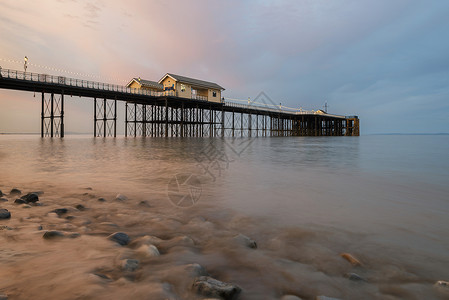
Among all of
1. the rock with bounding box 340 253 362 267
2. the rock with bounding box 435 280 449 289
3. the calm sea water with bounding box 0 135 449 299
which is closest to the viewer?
the rock with bounding box 435 280 449 289

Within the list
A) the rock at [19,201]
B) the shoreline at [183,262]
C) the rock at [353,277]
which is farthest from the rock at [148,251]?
the rock at [19,201]

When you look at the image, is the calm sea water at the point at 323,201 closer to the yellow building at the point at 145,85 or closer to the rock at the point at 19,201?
the rock at the point at 19,201

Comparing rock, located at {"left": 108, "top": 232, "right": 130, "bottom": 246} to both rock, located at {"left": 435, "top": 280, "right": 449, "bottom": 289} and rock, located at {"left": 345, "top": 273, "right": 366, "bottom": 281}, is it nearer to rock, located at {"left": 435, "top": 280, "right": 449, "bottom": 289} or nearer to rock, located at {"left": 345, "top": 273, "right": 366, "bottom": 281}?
rock, located at {"left": 345, "top": 273, "right": 366, "bottom": 281}

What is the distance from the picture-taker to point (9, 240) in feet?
7.18

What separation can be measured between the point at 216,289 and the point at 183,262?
0.53 metres

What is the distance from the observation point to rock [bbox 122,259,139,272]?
5.79 ft

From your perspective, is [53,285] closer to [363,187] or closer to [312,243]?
[312,243]

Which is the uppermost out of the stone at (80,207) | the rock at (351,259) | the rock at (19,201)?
the rock at (19,201)

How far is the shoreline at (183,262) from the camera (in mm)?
1527

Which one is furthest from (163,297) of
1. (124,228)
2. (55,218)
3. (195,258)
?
(55,218)

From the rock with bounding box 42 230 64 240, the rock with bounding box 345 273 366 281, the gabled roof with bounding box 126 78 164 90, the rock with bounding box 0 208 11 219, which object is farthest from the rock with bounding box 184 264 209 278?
the gabled roof with bounding box 126 78 164 90

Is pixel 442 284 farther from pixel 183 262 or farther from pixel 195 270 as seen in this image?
pixel 183 262

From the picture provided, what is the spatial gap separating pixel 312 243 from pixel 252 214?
3.64 feet

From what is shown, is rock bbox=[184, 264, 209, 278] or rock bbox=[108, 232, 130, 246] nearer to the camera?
rock bbox=[184, 264, 209, 278]
